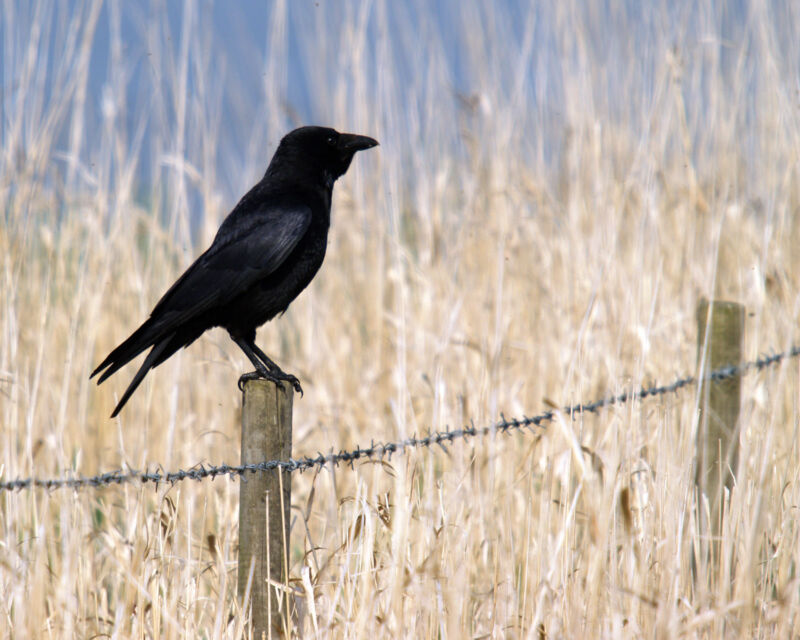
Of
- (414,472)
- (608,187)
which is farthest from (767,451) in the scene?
(608,187)

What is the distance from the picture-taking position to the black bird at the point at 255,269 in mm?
2693

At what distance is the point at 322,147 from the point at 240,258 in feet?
2.08

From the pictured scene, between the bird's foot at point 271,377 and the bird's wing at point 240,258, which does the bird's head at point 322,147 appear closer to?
the bird's wing at point 240,258

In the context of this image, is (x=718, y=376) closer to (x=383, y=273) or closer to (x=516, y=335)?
(x=516, y=335)

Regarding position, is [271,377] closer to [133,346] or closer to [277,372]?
[277,372]

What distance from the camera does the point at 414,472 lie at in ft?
6.98

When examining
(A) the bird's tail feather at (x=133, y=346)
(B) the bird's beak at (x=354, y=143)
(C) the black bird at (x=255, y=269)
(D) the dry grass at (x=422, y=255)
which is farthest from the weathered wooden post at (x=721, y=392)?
(A) the bird's tail feather at (x=133, y=346)

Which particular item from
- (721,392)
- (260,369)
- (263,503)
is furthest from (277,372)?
(721,392)

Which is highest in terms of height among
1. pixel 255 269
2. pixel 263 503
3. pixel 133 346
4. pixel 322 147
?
pixel 322 147

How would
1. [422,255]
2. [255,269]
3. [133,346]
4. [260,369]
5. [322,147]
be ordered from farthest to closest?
[422,255]
[322,147]
[260,369]
[255,269]
[133,346]

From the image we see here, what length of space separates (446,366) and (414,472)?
5.39ft

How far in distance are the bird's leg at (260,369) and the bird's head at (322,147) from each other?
26.1 inches

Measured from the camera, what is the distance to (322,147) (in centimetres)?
324

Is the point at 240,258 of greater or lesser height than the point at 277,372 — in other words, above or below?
above
